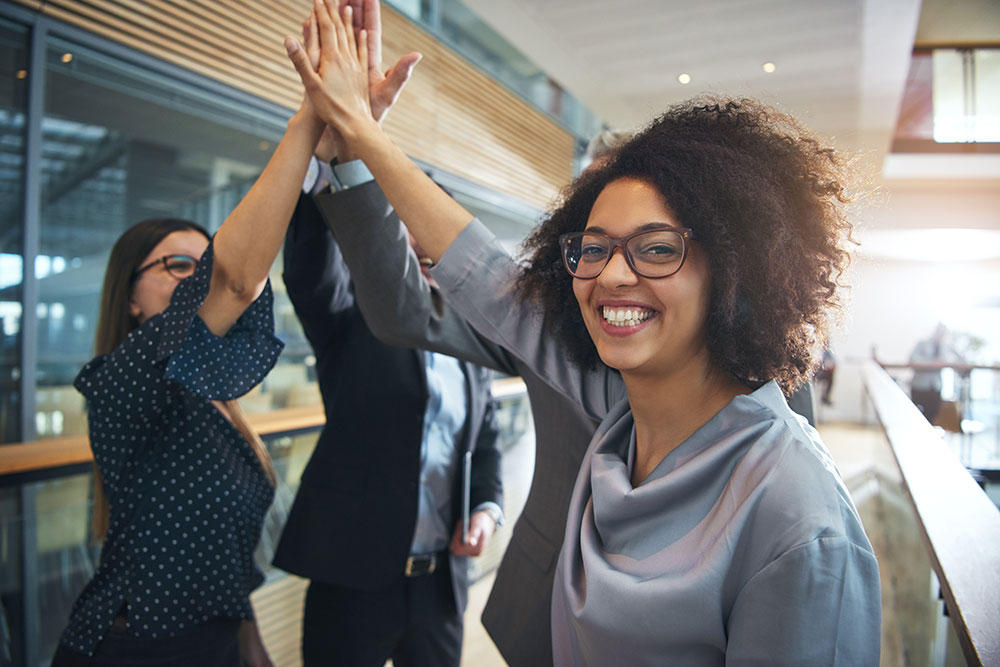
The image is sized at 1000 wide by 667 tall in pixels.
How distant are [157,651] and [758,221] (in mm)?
1354

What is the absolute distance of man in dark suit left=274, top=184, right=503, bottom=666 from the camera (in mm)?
1640

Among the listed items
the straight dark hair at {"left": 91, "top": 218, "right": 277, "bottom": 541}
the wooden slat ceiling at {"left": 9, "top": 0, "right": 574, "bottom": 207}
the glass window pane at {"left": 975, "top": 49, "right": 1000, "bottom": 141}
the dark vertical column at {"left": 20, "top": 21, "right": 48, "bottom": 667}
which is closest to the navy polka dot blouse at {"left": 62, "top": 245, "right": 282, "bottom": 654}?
the straight dark hair at {"left": 91, "top": 218, "right": 277, "bottom": 541}

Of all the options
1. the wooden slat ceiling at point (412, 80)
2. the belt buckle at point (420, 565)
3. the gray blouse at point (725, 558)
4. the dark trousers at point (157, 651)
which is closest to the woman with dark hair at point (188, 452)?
the dark trousers at point (157, 651)

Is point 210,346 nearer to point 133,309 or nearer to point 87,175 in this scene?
point 133,309

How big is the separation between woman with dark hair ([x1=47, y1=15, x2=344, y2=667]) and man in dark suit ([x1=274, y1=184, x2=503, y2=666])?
0.95 feet

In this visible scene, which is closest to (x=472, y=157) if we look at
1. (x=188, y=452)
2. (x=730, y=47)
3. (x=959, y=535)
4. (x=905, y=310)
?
(x=730, y=47)

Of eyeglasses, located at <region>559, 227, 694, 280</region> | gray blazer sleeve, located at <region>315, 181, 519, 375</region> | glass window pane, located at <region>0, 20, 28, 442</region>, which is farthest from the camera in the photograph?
glass window pane, located at <region>0, 20, 28, 442</region>

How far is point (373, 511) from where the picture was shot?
5.45 ft

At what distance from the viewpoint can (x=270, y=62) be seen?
361cm

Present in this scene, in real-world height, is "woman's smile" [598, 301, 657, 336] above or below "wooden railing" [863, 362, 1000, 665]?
above

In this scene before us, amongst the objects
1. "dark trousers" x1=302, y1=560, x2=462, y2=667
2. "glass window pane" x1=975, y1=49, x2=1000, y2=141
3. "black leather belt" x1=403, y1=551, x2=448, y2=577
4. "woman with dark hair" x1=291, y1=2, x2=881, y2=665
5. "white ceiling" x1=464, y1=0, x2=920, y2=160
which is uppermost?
"white ceiling" x1=464, y1=0, x2=920, y2=160

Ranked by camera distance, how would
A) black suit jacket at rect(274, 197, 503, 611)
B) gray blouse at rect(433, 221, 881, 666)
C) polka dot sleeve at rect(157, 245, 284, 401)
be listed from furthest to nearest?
black suit jacket at rect(274, 197, 503, 611), polka dot sleeve at rect(157, 245, 284, 401), gray blouse at rect(433, 221, 881, 666)

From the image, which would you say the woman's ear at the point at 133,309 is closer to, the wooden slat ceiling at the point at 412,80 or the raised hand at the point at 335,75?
the raised hand at the point at 335,75

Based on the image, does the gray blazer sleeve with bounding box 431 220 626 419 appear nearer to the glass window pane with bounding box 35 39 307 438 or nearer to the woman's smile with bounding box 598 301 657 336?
the woman's smile with bounding box 598 301 657 336
